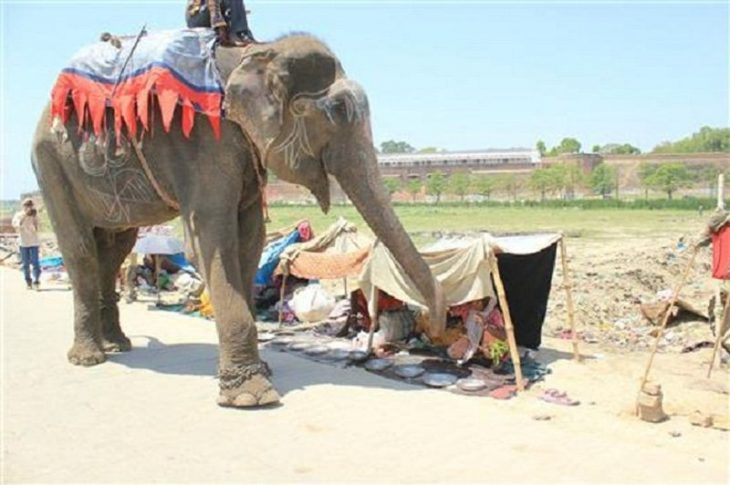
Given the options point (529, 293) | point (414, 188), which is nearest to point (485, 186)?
point (414, 188)

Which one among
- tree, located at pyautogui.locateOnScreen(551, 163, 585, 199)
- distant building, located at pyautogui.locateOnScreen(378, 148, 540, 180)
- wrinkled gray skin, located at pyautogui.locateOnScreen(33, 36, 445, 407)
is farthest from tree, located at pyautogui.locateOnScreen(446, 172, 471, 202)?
wrinkled gray skin, located at pyautogui.locateOnScreen(33, 36, 445, 407)

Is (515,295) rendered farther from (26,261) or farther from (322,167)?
(26,261)

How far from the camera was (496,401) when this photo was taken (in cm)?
668

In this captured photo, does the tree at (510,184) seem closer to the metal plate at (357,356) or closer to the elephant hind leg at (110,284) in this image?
the metal plate at (357,356)

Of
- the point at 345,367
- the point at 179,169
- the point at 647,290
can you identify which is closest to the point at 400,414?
the point at 345,367

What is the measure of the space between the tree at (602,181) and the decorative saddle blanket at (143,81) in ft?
249

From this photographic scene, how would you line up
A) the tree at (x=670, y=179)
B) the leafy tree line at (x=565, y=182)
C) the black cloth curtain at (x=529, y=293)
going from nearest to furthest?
the black cloth curtain at (x=529, y=293) < the tree at (x=670, y=179) < the leafy tree line at (x=565, y=182)

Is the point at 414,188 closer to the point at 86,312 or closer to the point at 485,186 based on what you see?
the point at 485,186

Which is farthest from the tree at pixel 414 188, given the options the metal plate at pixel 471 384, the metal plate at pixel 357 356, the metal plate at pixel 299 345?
the metal plate at pixel 471 384

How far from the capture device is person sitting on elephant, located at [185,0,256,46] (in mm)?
7031

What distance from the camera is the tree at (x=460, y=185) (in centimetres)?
8688

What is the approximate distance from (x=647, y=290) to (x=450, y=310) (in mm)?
7197

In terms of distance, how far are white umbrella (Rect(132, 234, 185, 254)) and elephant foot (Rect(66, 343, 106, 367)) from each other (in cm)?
543

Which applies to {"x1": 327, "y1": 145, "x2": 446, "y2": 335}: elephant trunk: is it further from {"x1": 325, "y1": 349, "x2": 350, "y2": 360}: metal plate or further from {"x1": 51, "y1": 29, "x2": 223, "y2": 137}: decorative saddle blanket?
{"x1": 325, "y1": 349, "x2": 350, "y2": 360}: metal plate
